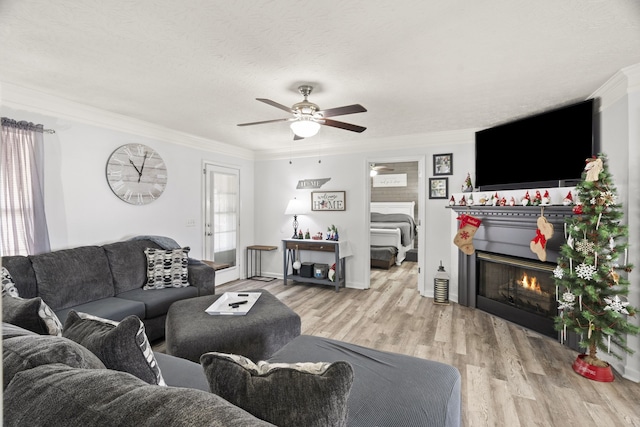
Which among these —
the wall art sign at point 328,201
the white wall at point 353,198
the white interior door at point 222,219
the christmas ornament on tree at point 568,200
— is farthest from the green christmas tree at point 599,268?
the white interior door at point 222,219

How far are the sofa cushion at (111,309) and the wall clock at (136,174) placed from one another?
1319 millimetres

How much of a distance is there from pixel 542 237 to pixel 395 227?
3887 millimetres

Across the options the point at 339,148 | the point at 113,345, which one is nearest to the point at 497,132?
the point at 339,148

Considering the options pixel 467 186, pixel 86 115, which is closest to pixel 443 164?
pixel 467 186

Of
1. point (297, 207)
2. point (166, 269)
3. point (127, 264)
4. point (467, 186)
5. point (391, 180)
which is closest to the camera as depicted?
point (127, 264)

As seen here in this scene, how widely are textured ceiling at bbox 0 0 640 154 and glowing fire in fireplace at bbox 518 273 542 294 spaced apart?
1.74 meters

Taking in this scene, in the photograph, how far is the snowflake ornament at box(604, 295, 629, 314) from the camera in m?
2.46

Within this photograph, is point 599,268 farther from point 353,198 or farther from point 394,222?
point 394,222

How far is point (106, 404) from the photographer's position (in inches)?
33.2

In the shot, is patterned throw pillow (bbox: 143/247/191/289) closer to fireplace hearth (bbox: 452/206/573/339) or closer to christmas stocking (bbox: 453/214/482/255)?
christmas stocking (bbox: 453/214/482/255)

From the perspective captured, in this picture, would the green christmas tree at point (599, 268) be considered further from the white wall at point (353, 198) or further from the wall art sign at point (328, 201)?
the wall art sign at point (328, 201)

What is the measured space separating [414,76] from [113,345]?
8.51ft

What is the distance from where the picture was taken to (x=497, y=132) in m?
3.96

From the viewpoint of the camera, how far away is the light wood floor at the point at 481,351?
86.4 inches
